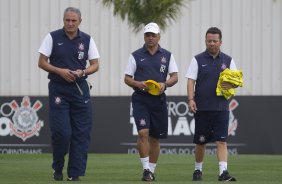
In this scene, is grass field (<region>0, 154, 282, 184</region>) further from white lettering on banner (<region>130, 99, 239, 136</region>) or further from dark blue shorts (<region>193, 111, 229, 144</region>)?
white lettering on banner (<region>130, 99, 239, 136</region>)

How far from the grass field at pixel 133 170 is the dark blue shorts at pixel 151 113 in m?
0.71

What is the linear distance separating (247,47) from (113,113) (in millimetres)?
5548

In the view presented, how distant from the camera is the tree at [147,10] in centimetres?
2431

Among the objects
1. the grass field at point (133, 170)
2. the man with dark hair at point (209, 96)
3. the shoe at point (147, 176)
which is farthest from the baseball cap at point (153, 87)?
the grass field at point (133, 170)

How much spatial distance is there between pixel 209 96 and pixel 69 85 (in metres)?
1.96

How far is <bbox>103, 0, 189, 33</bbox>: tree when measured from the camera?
79.8ft

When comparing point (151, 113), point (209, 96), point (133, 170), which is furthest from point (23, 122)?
point (209, 96)

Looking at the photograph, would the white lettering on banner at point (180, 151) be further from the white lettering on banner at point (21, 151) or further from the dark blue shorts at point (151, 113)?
the dark blue shorts at point (151, 113)

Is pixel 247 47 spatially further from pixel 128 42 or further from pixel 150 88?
pixel 150 88

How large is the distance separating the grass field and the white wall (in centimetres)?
766

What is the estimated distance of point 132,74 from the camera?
15.9 meters

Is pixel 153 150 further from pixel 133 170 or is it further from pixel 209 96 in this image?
pixel 133 170

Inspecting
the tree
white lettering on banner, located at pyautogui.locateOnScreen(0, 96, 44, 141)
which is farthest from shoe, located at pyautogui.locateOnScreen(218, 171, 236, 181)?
white lettering on banner, located at pyautogui.locateOnScreen(0, 96, 44, 141)

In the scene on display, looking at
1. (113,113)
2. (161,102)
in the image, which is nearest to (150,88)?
(161,102)
